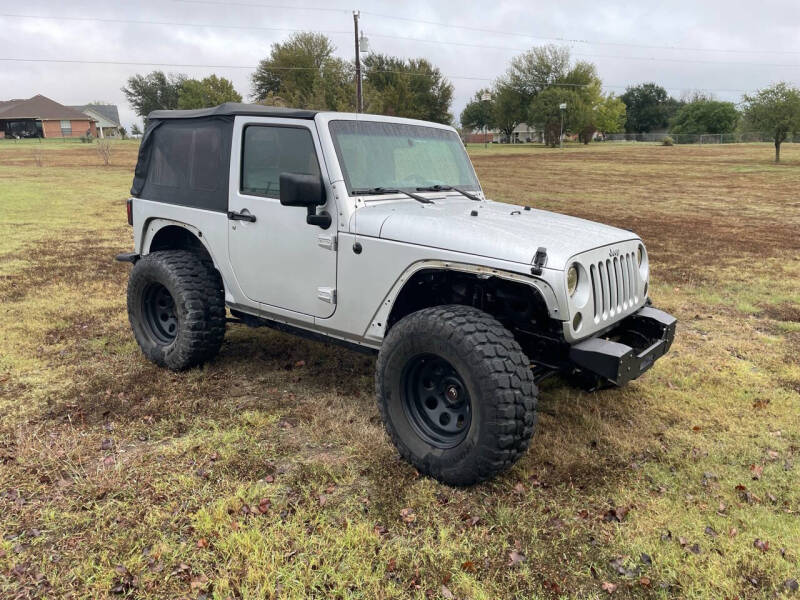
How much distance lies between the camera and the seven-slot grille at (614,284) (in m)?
3.29

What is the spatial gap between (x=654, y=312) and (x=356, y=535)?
7.87ft

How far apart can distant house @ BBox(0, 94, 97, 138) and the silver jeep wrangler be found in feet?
281

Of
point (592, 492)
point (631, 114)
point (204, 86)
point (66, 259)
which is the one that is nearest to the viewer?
point (592, 492)

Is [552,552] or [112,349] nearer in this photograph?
[552,552]

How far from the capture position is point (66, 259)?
9.30 m

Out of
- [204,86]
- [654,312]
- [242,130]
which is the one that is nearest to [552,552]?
[654,312]

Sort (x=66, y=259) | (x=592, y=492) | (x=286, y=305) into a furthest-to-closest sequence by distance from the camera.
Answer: (x=66, y=259), (x=286, y=305), (x=592, y=492)

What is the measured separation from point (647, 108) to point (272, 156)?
11059cm

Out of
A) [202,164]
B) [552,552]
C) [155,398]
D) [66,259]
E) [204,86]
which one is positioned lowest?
[552,552]

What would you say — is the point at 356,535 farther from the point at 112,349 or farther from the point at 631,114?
the point at 631,114

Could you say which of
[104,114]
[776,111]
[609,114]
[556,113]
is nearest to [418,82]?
[556,113]

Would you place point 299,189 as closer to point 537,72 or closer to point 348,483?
point 348,483

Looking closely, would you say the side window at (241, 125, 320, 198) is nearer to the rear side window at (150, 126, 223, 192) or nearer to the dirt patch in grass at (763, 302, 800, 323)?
the rear side window at (150, 126, 223, 192)

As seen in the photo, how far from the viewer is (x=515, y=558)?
2.81 m
